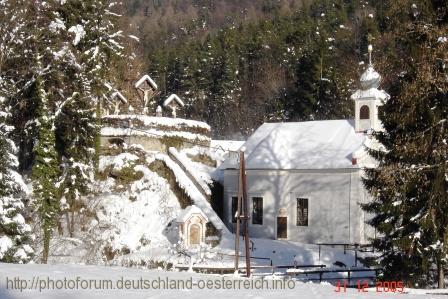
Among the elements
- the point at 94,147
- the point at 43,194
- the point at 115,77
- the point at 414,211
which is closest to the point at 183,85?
the point at 115,77

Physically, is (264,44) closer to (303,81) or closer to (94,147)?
(303,81)

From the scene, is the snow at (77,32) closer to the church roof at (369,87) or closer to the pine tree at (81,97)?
the pine tree at (81,97)

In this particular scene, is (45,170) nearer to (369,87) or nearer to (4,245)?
(4,245)

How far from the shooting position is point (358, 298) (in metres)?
12.3

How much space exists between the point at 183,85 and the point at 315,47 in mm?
14051

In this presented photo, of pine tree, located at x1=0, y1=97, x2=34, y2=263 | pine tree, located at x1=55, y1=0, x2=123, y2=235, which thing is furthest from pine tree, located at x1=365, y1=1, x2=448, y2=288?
pine tree, located at x1=55, y1=0, x2=123, y2=235

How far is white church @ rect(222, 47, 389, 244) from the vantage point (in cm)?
3108

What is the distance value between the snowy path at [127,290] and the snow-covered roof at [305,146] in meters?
17.9

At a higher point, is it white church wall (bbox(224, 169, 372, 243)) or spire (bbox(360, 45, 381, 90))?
spire (bbox(360, 45, 381, 90))

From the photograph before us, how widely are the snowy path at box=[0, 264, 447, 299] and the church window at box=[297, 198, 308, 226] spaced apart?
58.9 ft

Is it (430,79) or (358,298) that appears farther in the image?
(430,79)

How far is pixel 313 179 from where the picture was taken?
105 ft

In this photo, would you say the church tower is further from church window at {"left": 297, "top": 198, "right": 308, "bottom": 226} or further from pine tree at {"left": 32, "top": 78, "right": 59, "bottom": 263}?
pine tree at {"left": 32, "top": 78, "right": 59, "bottom": 263}

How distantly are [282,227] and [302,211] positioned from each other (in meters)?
1.22
